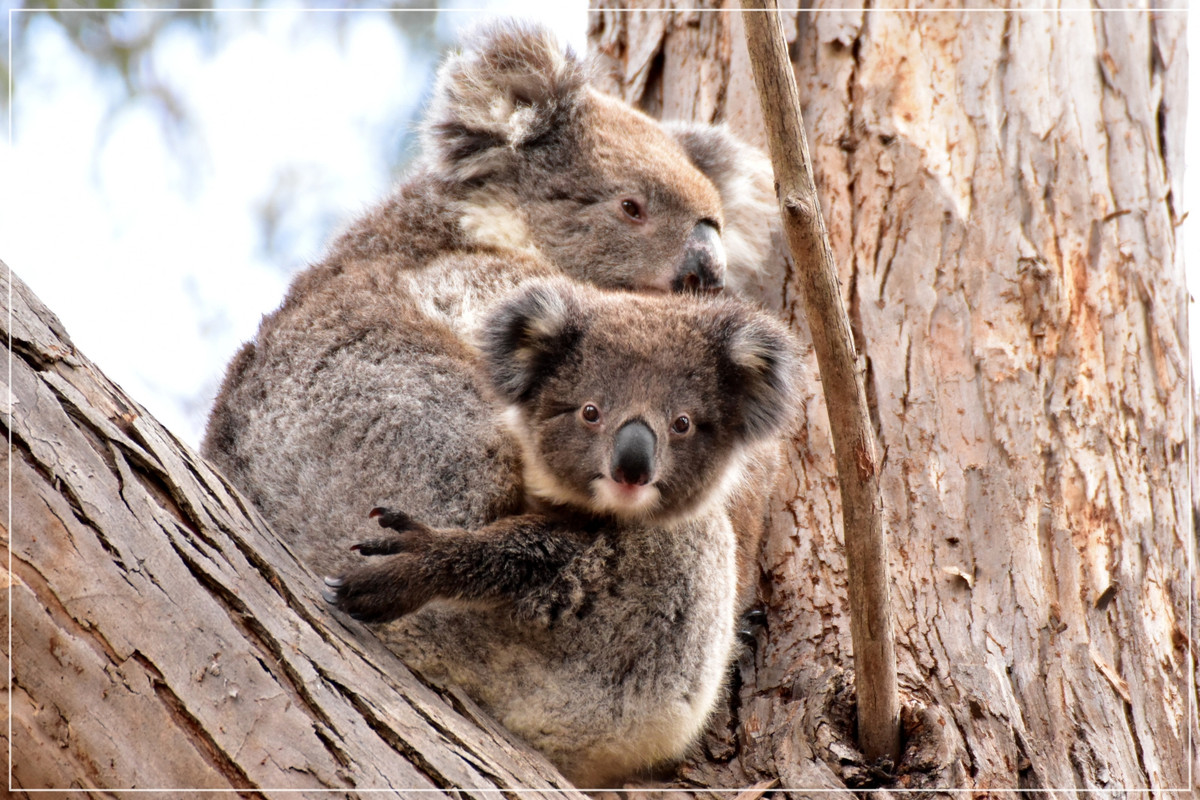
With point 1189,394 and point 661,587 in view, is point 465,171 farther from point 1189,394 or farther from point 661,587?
point 1189,394

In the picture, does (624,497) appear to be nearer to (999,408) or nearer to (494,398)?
(494,398)

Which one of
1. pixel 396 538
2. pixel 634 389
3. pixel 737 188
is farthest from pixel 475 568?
pixel 737 188

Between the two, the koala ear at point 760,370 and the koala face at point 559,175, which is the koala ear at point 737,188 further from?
the koala ear at point 760,370

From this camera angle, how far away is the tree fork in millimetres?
1803

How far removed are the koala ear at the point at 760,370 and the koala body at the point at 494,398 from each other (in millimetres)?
71

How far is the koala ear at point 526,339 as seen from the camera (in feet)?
8.85

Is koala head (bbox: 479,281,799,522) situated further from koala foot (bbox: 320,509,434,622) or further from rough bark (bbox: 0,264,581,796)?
rough bark (bbox: 0,264,581,796)

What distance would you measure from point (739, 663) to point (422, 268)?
5.05 feet

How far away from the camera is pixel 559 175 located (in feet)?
11.9

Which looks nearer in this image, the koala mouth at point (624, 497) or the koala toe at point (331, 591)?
the koala toe at point (331, 591)

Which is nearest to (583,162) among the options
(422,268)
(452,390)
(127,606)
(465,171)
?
(465,171)

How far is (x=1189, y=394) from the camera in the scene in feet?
10.4

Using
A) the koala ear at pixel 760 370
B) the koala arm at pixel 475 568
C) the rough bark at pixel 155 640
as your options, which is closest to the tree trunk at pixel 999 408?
the koala ear at pixel 760 370

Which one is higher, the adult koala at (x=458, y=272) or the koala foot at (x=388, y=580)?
the adult koala at (x=458, y=272)
